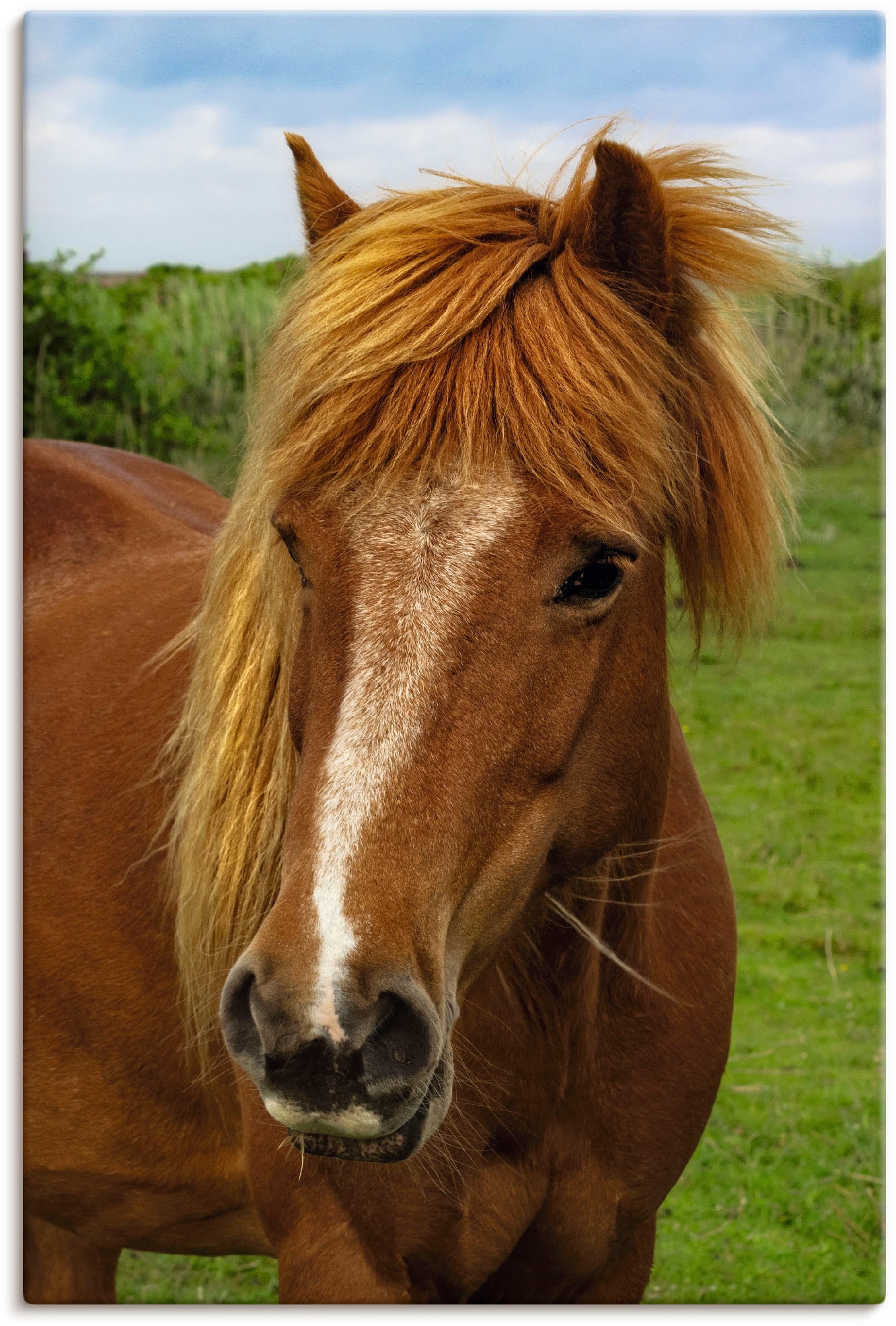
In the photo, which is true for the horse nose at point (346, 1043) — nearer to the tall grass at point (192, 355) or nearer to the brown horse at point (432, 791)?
the brown horse at point (432, 791)

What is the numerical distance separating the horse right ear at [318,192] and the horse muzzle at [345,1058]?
0.88 metres

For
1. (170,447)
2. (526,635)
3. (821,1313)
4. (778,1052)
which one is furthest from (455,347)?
(778,1052)

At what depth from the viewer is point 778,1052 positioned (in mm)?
3160

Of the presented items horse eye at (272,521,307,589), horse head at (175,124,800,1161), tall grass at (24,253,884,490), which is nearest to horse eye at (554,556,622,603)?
horse head at (175,124,800,1161)

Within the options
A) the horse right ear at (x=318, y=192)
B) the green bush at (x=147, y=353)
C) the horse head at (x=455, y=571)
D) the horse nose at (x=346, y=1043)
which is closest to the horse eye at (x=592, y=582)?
the horse head at (x=455, y=571)

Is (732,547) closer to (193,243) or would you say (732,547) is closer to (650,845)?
(650,845)

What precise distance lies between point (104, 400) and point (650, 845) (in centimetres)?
190

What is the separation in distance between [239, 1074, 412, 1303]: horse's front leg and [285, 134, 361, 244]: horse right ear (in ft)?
3.67

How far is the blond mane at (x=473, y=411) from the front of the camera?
119 centimetres

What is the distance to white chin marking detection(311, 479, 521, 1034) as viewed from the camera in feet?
3.44

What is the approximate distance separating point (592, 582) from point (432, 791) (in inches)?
10.9

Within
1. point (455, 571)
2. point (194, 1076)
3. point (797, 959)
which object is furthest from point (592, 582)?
point (797, 959)

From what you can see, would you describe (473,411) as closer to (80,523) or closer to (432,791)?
(432,791)

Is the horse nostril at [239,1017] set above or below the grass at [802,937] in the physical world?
above
